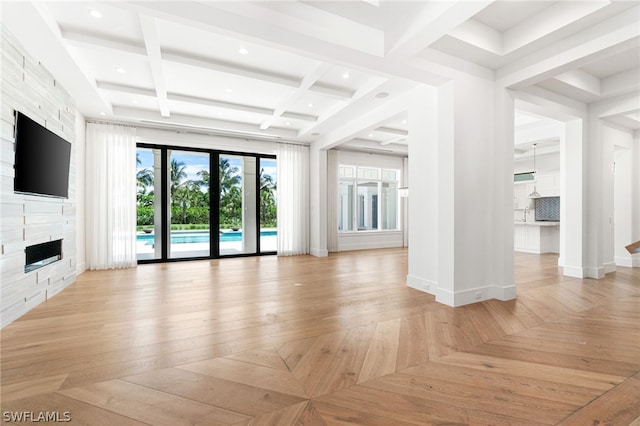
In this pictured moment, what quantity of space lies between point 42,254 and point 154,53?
285cm

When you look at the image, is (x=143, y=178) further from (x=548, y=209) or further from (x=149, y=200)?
(x=548, y=209)

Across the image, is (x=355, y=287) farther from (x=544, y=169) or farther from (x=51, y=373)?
(x=544, y=169)

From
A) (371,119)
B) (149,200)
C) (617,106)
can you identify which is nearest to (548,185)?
(617,106)

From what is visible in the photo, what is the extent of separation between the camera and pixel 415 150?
426 cm

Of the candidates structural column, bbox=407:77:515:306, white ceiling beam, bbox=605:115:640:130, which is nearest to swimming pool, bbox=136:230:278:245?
structural column, bbox=407:77:515:306

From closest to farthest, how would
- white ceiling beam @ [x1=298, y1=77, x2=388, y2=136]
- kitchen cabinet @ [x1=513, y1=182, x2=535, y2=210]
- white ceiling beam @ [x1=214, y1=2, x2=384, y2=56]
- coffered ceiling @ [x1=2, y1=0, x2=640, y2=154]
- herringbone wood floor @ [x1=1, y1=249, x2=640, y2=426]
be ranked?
herringbone wood floor @ [x1=1, y1=249, x2=640, y2=426], white ceiling beam @ [x1=214, y1=2, x2=384, y2=56], coffered ceiling @ [x1=2, y1=0, x2=640, y2=154], white ceiling beam @ [x1=298, y1=77, x2=388, y2=136], kitchen cabinet @ [x1=513, y1=182, x2=535, y2=210]

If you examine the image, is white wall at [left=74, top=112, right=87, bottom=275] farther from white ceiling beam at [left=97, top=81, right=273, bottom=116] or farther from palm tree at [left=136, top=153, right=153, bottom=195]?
white ceiling beam at [left=97, top=81, right=273, bottom=116]

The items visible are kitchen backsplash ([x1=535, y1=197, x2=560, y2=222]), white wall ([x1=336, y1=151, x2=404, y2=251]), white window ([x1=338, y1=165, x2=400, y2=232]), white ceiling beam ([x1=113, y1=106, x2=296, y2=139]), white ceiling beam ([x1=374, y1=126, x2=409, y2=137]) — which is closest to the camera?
white ceiling beam ([x1=113, y1=106, x2=296, y2=139])

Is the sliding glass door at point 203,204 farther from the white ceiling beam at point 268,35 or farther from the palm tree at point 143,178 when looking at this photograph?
the white ceiling beam at point 268,35

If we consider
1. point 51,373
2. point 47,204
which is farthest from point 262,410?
point 47,204

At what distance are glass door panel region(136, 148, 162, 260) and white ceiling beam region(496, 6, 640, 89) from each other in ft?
21.7

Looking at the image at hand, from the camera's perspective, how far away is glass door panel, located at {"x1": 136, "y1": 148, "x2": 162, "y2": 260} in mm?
6449

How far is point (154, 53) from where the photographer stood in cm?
348

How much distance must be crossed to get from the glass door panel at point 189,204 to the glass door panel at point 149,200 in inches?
9.6
